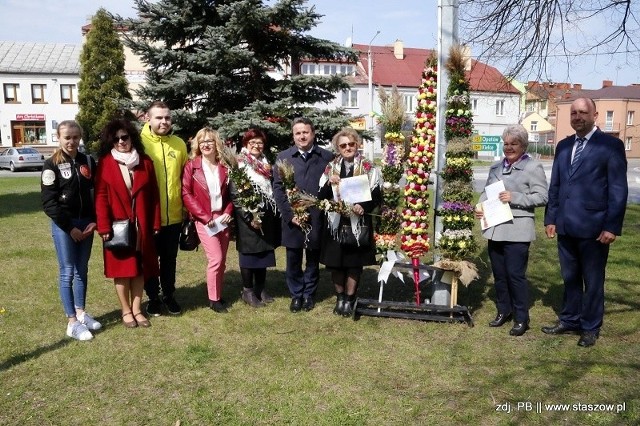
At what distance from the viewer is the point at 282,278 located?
7156 millimetres

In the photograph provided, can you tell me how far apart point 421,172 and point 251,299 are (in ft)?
7.45

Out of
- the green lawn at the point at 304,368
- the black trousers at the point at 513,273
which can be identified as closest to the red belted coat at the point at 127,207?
the green lawn at the point at 304,368

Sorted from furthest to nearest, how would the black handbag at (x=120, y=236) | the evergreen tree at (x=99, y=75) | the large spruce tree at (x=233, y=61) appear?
the evergreen tree at (x=99, y=75), the large spruce tree at (x=233, y=61), the black handbag at (x=120, y=236)

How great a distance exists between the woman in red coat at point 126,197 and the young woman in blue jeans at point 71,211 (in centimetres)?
13

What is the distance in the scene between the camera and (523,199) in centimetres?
473

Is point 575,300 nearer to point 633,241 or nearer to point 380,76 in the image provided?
point 633,241

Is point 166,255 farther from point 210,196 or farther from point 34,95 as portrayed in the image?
point 34,95

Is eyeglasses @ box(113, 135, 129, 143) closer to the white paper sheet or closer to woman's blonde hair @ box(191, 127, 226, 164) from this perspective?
woman's blonde hair @ box(191, 127, 226, 164)

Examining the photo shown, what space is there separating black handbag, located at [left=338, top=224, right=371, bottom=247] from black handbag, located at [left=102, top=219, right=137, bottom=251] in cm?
195

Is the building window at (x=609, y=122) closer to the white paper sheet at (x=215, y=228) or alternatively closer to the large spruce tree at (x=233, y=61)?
the large spruce tree at (x=233, y=61)

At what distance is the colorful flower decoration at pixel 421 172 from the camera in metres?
5.34

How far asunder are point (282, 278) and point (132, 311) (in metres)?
2.36

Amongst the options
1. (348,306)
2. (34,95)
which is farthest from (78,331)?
(34,95)

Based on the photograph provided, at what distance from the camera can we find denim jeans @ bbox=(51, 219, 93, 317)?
471 centimetres
